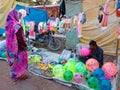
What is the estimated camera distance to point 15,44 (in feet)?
17.6

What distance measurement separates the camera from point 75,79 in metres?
5.39

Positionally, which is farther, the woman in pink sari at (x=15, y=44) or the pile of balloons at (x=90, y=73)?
the woman in pink sari at (x=15, y=44)

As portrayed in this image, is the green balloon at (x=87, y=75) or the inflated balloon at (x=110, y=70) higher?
the inflated balloon at (x=110, y=70)

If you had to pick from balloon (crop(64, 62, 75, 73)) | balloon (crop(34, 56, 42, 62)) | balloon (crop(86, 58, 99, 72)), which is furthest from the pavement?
balloon (crop(34, 56, 42, 62))

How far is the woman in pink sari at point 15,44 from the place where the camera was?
5.36 metres

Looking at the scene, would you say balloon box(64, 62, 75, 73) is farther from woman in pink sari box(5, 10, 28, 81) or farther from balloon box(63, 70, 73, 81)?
woman in pink sari box(5, 10, 28, 81)

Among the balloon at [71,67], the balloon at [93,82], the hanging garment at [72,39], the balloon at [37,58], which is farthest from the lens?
the hanging garment at [72,39]

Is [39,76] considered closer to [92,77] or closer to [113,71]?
[92,77]

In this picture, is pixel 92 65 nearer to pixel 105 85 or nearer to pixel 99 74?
pixel 99 74

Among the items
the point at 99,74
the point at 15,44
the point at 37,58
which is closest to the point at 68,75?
the point at 99,74

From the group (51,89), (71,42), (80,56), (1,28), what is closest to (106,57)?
(71,42)

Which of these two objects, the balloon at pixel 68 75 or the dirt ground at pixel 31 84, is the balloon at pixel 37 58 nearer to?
the dirt ground at pixel 31 84

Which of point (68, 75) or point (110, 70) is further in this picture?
point (68, 75)

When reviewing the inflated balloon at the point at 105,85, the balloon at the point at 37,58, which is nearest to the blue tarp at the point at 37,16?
the balloon at the point at 37,58
